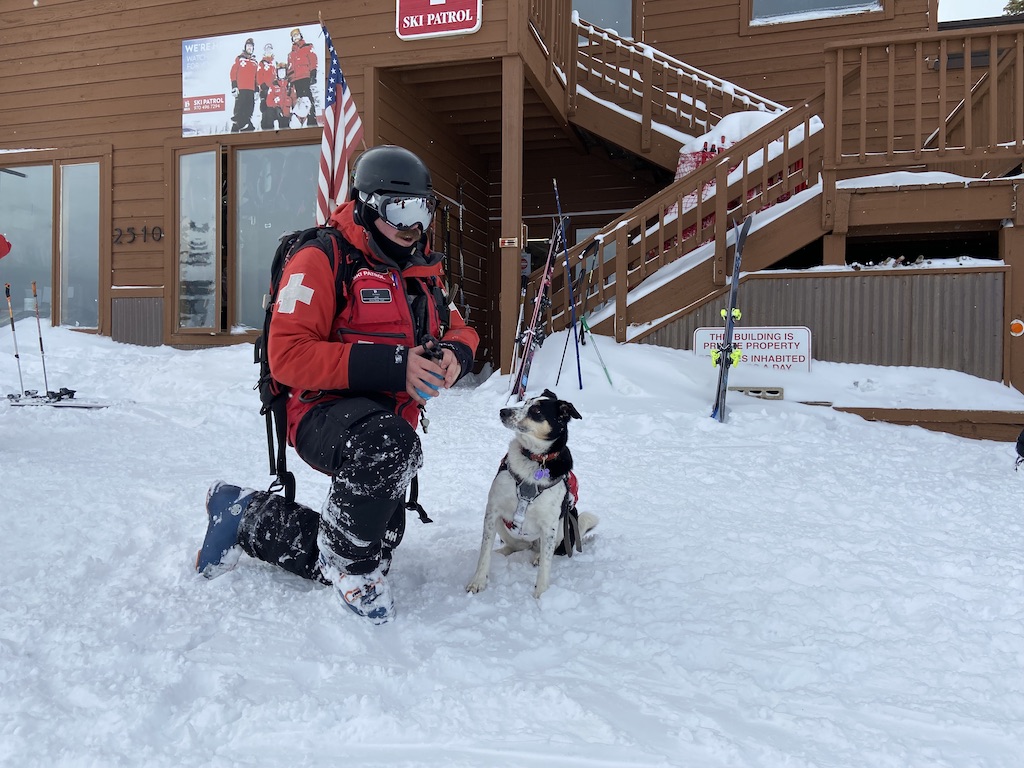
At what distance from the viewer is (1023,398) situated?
6.78m

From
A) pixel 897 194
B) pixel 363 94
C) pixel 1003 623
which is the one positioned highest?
pixel 363 94

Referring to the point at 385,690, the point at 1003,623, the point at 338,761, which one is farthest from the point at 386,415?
the point at 1003,623

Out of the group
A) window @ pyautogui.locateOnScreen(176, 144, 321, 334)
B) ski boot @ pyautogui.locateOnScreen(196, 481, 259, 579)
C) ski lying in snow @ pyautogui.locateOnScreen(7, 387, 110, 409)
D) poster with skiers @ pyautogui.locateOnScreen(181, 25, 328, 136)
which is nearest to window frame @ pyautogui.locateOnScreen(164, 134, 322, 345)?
window @ pyautogui.locateOnScreen(176, 144, 321, 334)

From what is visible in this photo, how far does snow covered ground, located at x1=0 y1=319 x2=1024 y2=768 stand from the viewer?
1.72 m

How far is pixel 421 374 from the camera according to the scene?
93.1 inches

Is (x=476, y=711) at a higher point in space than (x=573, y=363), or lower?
→ lower

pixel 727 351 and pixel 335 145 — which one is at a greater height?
pixel 335 145

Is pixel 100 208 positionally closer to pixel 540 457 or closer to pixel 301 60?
pixel 301 60

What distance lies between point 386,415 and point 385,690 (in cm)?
84

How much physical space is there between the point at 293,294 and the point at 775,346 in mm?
5990

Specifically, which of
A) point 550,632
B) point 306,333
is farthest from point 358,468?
point 550,632

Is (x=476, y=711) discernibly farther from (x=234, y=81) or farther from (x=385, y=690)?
(x=234, y=81)

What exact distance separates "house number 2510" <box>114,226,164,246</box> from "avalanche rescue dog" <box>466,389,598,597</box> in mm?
8686

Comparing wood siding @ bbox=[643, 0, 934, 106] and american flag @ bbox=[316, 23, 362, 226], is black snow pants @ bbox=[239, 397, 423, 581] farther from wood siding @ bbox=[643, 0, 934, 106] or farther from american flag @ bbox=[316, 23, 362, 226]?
wood siding @ bbox=[643, 0, 934, 106]
